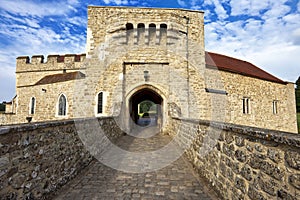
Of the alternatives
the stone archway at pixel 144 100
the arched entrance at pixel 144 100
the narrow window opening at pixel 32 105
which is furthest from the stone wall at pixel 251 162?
the narrow window opening at pixel 32 105

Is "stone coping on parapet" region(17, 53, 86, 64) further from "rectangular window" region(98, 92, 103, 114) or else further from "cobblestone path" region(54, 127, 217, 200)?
"cobblestone path" region(54, 127, 217, 200)

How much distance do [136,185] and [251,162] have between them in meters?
2.11

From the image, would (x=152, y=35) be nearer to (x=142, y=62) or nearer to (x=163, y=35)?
(x=163, y=35)

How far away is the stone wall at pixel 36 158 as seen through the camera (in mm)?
1957

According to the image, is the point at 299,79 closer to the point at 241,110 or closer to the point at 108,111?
the point at 241,110

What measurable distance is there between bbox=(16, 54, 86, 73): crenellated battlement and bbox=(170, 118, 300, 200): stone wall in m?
18.9

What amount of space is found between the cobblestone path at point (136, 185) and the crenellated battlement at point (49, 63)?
58.2 ft

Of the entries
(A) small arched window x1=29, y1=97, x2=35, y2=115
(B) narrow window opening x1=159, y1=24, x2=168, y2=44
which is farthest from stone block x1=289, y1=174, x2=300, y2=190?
(A) small arched window x1=29, y1=97, x2=35, y2=115

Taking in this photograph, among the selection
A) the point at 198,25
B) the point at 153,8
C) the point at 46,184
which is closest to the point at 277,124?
the point at 198,25

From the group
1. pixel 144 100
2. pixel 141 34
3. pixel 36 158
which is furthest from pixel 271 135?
pixel 144 100

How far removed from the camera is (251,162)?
204cm

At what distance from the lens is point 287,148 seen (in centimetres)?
152

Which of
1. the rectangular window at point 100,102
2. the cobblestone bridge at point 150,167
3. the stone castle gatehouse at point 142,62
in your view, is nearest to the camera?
the cobblestone bridge at point 150,167

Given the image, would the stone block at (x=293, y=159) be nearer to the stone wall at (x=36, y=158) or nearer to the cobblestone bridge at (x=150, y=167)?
the cobblestone bridge at (x=150, y=167)
